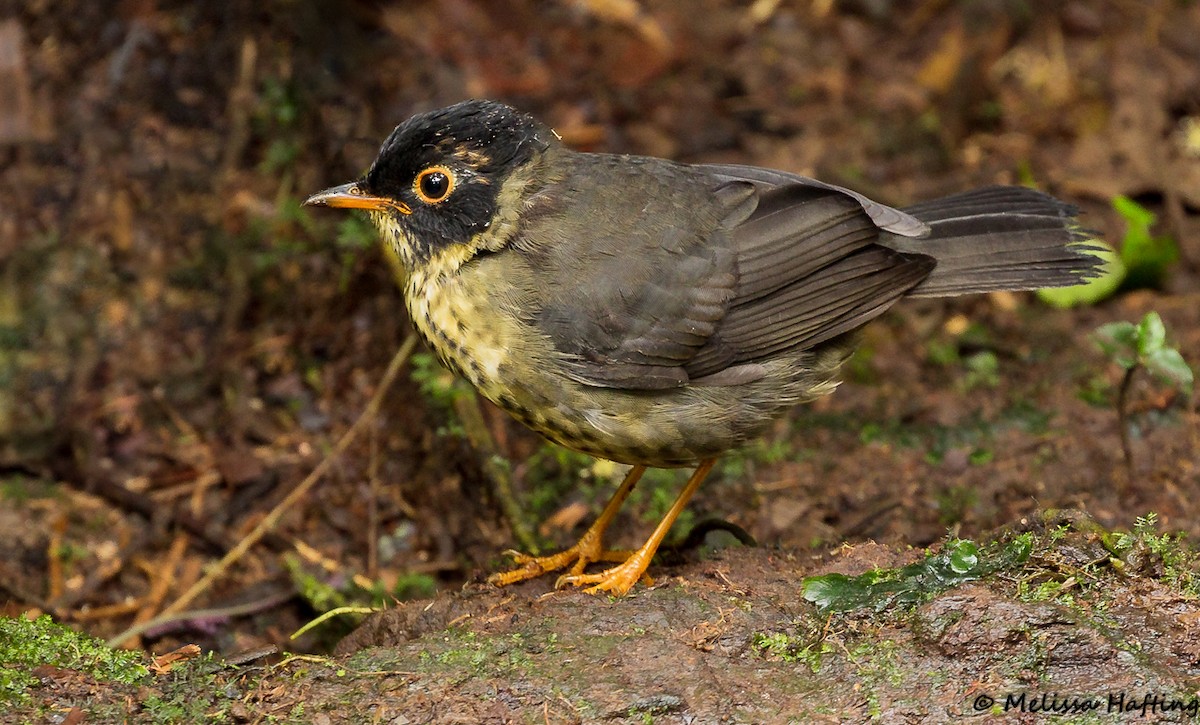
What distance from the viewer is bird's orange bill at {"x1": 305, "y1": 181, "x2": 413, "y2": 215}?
4.46m

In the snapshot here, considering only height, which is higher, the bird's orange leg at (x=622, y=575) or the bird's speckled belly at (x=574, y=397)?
the bird's speckled belly at (x=574, y=397)

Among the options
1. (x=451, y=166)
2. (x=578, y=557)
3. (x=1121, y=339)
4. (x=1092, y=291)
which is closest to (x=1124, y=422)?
(x=1121, y=339)

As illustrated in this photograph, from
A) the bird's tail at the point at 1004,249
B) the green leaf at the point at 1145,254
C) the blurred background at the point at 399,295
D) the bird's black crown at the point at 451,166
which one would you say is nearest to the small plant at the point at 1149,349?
the bird's tail at the point at 1004,249

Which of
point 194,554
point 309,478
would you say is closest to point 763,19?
point 309,478

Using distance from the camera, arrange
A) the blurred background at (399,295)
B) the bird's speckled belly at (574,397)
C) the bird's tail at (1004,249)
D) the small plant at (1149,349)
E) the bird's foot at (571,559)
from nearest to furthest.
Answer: the bird's speckled belly at (574,397) < the small plant at (1149,349) < the bird's foot at (571,559) < the bird's tail at (1004,249) < the blurred background at (399,295)

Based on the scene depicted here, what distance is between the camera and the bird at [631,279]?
4270mm

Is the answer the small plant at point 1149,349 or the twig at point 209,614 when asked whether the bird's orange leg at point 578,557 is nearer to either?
the twig at point 209,614

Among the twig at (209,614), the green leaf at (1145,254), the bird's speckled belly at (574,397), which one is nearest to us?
the bird's speckled belly at (574,397)

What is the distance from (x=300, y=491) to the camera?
5.88 meters

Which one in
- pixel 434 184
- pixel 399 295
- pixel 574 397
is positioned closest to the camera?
pixel 574 397

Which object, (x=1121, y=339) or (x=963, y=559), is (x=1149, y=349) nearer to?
(x=1121, y=339)

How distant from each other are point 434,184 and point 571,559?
1540mm

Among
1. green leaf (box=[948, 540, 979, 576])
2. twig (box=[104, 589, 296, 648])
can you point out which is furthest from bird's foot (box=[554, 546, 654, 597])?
twig (box=[104, 589, 296, 648])

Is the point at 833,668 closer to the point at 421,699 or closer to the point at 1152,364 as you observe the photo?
the point at 421,699
